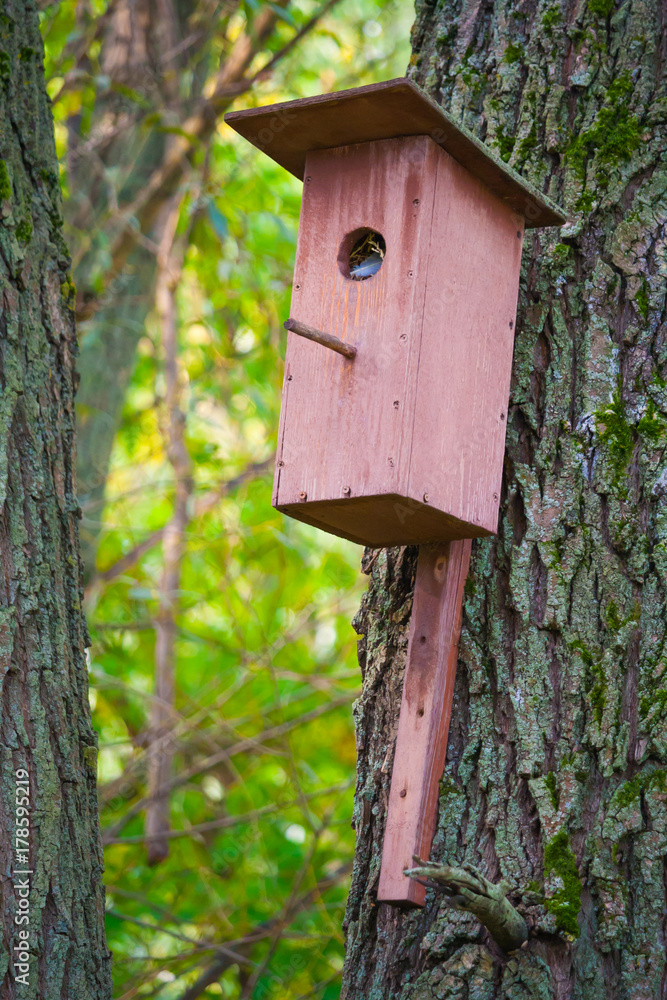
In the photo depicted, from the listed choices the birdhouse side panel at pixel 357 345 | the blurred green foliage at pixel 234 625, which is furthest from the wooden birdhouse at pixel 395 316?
the blurred green foliage at pixel 234 625

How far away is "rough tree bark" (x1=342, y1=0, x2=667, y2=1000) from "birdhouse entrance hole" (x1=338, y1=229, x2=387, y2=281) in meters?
0.35

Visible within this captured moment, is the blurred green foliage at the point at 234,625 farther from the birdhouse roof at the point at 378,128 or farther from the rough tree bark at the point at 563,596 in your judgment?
the birdhouse roof at the point at 378,128

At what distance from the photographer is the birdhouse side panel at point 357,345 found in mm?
1697

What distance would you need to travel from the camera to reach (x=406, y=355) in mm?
1699

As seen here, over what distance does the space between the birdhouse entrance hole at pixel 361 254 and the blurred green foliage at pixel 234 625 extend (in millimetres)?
2021

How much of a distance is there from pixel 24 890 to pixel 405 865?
23.8 inches

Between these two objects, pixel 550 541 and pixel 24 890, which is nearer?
pixel 24 890

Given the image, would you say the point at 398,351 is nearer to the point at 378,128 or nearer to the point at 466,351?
the point at 466,351

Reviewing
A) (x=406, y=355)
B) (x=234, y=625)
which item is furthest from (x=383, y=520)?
(x=234, y=625)

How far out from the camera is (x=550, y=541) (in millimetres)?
1893

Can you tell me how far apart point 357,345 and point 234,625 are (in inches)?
89.1

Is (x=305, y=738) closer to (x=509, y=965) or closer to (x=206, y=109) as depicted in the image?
(x=206, y=109)

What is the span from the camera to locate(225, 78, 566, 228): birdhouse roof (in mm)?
1691

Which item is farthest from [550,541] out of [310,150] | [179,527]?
[179,527]
